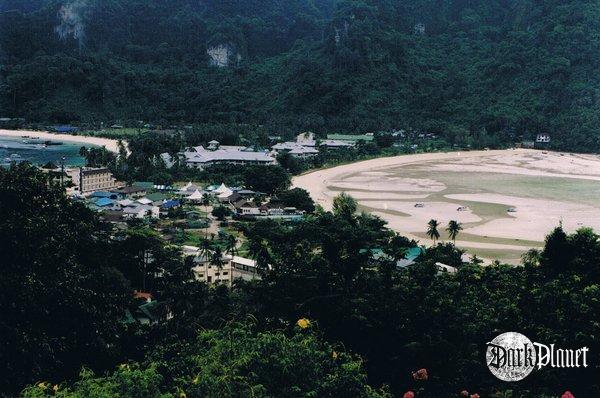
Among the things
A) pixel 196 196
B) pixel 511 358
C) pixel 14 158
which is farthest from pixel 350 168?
pixel 511 358

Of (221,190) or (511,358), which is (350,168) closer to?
(221,190)

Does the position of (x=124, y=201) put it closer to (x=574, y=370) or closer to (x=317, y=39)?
(x=574, y=370)

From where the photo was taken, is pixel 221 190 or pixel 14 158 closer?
pixel 221 190

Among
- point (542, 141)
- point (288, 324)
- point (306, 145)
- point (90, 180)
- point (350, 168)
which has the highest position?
point (542, 141)

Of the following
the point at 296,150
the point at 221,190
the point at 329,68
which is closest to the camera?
the point at 221,190

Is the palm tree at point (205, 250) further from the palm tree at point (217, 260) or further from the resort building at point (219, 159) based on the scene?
the resort building at point (219, 159)

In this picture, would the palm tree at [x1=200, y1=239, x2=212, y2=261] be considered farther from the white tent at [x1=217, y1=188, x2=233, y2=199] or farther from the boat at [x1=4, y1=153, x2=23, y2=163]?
the boat at [x1=4, y1=153, x2=23, y2=163]

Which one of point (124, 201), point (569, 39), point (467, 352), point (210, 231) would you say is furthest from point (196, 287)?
point (569, 39)
